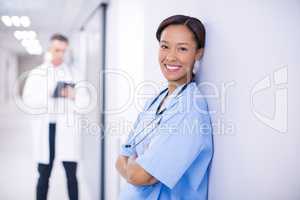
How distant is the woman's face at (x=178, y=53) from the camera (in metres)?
1.04

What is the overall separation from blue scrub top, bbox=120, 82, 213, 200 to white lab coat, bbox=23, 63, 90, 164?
98cm

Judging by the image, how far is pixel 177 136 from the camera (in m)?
0.96

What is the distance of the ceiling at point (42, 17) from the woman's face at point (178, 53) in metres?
1.04

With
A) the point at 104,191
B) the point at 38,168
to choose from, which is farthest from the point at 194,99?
the point at 104,191

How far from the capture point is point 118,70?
7.20 ft

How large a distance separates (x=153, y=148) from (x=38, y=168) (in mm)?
1255

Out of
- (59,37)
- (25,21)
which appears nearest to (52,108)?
(59,37)

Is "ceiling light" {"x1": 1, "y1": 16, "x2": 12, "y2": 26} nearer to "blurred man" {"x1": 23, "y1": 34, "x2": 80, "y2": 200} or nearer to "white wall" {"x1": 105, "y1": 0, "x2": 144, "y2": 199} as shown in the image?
"blurred man" {"x1": 23, "y1": 34, "x2": 80, "y2": 200}

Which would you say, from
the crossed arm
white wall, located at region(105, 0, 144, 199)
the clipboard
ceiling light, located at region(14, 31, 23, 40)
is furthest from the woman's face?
ceiling light, located at region(14, 31, 23, 40)

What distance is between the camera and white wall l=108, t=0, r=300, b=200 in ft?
2.29

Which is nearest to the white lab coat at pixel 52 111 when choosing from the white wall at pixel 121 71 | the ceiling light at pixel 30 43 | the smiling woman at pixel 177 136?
the ceiling light at pixel 30 43

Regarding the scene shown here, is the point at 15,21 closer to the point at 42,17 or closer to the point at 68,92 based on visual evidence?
the point at 42,17

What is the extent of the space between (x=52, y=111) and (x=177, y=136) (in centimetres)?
120

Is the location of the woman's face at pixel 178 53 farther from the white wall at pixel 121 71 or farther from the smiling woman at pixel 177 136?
the white wall at pixel 121 71
